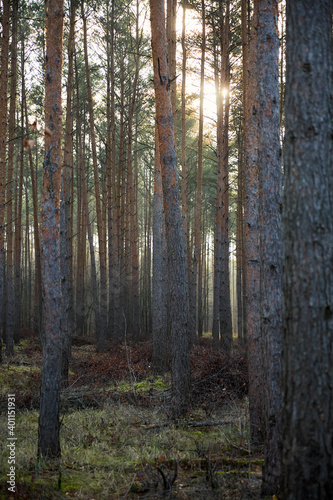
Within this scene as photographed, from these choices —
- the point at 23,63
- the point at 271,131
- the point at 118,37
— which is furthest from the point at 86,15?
the point at 271,131

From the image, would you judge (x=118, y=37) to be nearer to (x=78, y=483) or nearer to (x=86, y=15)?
(x=86, y=15)

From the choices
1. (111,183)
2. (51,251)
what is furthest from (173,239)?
(111,183)

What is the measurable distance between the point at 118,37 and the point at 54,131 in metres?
13.0

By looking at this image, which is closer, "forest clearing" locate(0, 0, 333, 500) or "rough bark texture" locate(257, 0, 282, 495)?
"forest clearing" locate(0, 0, 333, 500)

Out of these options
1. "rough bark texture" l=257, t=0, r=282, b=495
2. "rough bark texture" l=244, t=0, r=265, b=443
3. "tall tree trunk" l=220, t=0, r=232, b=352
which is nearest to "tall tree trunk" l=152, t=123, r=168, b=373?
"tall tree trunk" l=220, t=0, r=232, b=352

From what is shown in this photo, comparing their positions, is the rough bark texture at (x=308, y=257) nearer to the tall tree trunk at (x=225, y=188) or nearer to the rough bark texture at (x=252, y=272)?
the rough bark texture at (x=252, y=272)

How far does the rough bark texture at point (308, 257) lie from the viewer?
2471 millimetres

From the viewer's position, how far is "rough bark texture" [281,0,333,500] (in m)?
2.47

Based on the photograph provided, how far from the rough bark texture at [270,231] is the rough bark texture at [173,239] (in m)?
2.40

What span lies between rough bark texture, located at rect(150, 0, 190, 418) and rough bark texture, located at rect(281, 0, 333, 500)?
386 cm

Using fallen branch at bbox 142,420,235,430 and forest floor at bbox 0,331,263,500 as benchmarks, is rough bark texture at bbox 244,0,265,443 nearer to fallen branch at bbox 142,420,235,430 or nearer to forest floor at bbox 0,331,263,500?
forest floor at bbox 0,331,263,500

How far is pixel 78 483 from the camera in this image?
4.00m

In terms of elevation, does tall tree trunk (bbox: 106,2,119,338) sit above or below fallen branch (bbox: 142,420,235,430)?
above

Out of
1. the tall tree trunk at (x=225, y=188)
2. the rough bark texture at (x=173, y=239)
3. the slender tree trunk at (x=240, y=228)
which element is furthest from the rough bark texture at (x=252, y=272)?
the slender tree trunk at (x=240, y=228)
